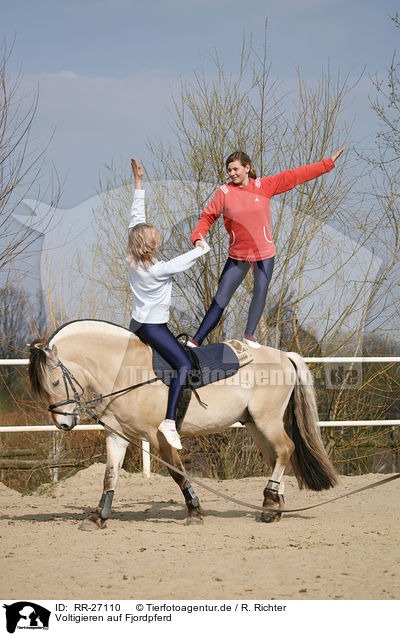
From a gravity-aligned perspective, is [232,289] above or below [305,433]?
above

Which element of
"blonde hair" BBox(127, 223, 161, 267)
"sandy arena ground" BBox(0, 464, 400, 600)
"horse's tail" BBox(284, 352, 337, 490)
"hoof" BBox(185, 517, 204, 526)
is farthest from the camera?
"horse's tail" BBox(284, 352, 337, 490)

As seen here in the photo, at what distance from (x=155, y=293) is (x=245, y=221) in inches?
33.6

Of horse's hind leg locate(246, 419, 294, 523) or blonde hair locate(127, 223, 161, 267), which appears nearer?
blonde hair locate(127, 223, 161, 267)

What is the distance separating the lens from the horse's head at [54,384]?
4422mm

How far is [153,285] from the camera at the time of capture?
14.3 feet

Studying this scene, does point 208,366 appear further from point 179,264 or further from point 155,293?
point 179,264

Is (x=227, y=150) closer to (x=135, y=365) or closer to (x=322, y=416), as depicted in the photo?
(x=322, y=416)

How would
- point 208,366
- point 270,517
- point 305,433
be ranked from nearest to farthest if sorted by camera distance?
point 208,366, point 270,517, point 305,433

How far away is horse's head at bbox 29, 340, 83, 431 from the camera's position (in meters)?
4.42

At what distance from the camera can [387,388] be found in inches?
338
